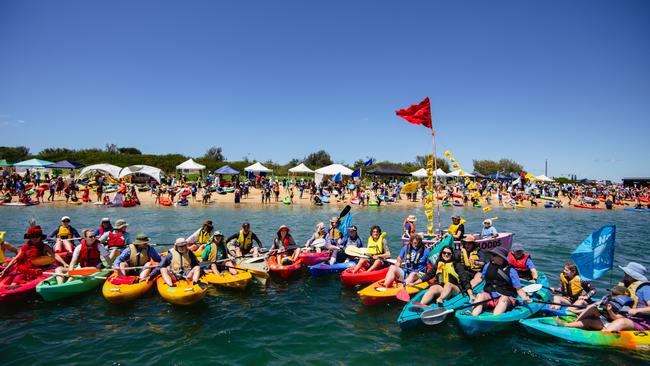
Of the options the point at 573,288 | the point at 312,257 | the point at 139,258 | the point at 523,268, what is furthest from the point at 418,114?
the point at 139,258

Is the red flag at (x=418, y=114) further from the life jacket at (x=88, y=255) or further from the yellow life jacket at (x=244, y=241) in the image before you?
the life jacket at (x=88, y=255)

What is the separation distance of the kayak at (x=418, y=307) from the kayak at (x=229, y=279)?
12.4ft

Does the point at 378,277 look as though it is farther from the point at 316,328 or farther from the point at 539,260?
the point at 539,260

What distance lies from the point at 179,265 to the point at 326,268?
383cm

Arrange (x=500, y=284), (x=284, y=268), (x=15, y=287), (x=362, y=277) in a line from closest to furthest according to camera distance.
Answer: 1. (x=500, y=284)
2. (x=15, y=287)
3. (x=362, y=277)
4. (x=284, y=268)

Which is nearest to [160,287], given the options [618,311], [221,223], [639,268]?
[618,311]

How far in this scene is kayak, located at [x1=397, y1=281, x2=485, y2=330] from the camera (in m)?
6.38

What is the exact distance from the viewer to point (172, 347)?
5996mm

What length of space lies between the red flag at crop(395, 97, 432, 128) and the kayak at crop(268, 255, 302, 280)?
5980 mm

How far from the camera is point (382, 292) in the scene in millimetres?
7551

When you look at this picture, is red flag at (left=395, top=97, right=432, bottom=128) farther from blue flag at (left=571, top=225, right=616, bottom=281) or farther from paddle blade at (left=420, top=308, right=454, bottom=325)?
paddle blade at (left=420, top=308, right=454, bottom=325)

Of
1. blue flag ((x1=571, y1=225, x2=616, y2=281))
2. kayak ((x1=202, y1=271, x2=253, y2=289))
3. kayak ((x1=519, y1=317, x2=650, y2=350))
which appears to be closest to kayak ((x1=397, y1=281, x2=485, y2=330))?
kayak ((x1=519, y1=317, x2=650, y2=350))

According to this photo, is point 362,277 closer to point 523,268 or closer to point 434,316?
point 434,316

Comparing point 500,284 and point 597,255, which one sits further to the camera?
point 597,255
